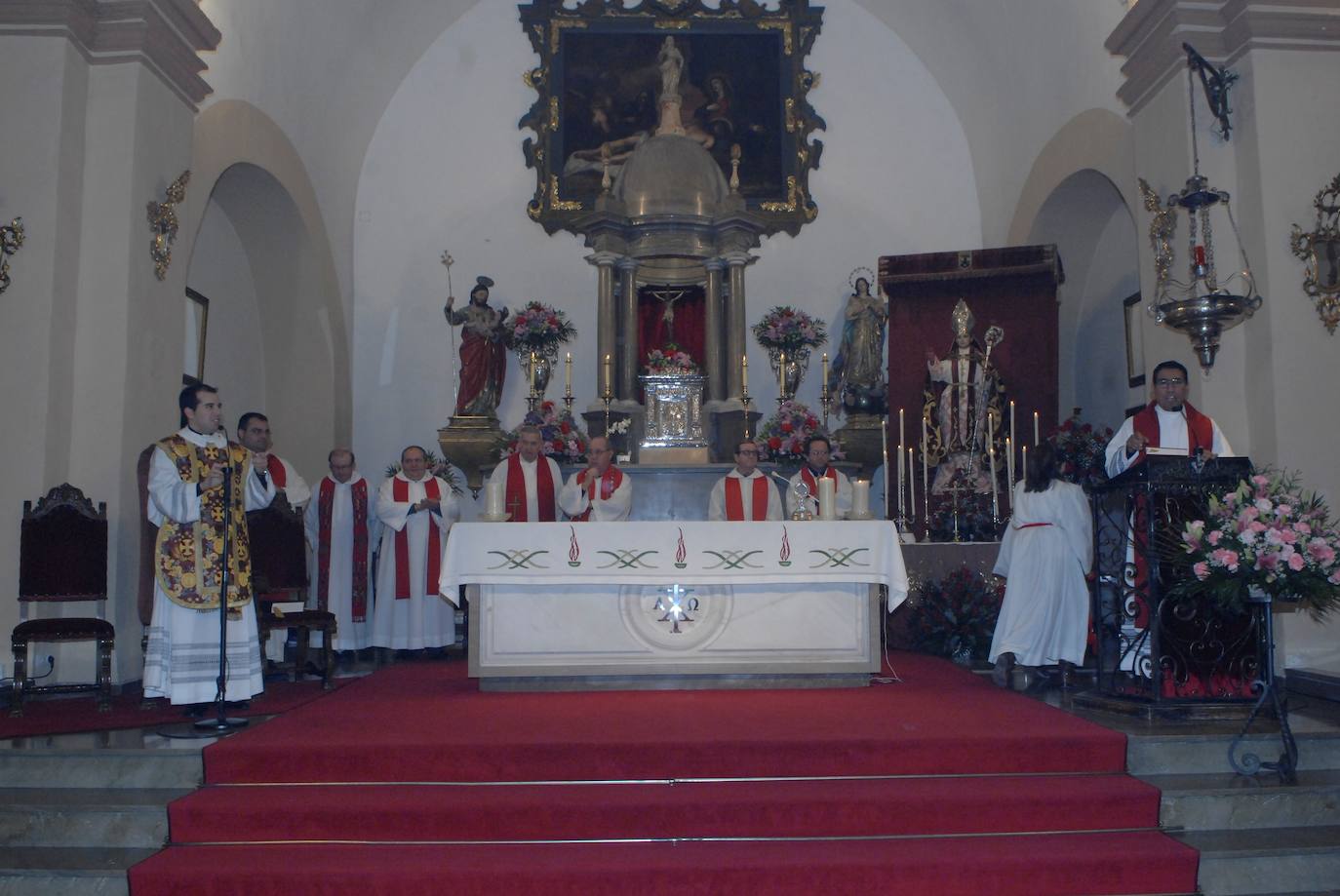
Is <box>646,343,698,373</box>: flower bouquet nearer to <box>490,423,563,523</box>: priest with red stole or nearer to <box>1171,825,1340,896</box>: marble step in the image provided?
<box>490,423,563,523</box>: priest with red stole

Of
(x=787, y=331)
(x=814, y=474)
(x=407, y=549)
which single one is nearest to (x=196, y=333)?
(x=407, y=549)

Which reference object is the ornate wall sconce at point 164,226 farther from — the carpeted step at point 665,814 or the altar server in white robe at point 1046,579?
the altar server in white robe at point 1046,579

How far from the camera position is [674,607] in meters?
7.29

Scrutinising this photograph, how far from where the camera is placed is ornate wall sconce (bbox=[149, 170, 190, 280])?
8.37 m

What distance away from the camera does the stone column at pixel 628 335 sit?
474 inches

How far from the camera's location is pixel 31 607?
7641mm

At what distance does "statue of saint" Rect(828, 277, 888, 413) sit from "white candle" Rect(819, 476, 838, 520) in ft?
15.3

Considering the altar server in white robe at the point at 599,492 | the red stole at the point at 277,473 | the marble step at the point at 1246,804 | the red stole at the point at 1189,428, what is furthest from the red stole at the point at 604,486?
the marble step at the point at 1246,804

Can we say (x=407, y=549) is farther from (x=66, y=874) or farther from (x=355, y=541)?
(x=66, y=874)

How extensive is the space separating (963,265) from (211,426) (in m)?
7.27

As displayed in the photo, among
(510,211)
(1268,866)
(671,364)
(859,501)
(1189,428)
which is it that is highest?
(510,211)

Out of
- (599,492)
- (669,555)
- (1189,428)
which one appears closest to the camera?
(1189,428)

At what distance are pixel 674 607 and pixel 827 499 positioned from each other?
115 cm

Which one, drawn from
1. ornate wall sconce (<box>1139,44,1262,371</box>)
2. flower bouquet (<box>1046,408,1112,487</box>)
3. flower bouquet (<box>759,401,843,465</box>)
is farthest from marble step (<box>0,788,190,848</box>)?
flower bouquet (<box>1046,408,1112,487</box>)
